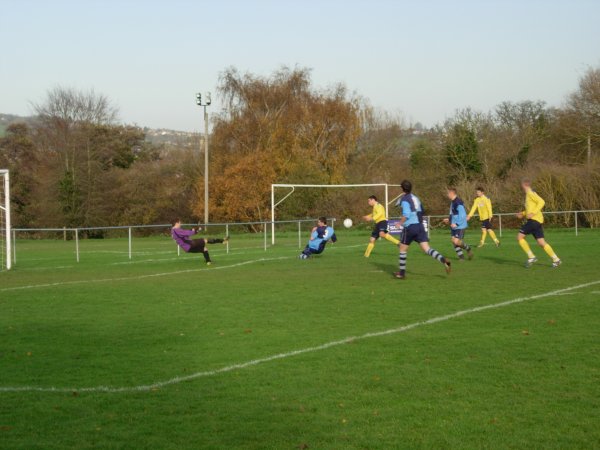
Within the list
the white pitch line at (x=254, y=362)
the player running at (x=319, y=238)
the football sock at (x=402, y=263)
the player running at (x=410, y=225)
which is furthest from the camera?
the player running at (x=319, y=238)

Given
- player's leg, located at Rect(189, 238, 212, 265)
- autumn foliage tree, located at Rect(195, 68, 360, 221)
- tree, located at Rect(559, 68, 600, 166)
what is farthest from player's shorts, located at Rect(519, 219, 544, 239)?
autumn foliage tree, located at Rect(195, 68, 360, 221)

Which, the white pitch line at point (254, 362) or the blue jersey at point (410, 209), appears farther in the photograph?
the blue jersey at point (410, 209)

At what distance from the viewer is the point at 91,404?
288 inches

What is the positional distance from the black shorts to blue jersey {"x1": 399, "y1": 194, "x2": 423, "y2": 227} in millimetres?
7685

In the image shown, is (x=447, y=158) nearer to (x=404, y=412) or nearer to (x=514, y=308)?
(x=514, y=308)

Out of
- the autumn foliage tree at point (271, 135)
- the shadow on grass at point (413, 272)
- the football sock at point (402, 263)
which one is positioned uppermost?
the autumn foliage tree at point (271, 135)

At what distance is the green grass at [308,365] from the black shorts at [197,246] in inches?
208

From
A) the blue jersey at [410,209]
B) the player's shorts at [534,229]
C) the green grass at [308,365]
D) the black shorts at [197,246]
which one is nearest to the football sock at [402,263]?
the green grass at [308,365]

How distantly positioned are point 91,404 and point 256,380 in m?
1.60

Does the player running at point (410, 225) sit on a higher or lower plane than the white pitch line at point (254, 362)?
higher

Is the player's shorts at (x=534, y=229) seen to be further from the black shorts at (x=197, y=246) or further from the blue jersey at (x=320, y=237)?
the black shorts at (x=197, y=246)

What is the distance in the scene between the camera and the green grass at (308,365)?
20.7 ft

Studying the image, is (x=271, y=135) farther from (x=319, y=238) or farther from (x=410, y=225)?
(x=410, y=225)

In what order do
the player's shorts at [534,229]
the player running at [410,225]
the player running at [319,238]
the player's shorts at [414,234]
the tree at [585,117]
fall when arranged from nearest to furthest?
the player running at [410,225] → the player's shorts at [414,234] → the player's shorts at [534,229] → the player running at [319,238] → the tree at [585,117]
